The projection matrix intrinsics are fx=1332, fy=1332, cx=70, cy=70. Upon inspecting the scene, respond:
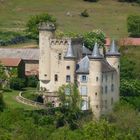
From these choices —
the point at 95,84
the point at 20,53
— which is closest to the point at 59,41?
the point at 95,84

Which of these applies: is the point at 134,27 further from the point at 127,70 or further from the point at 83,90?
the point at 83,90

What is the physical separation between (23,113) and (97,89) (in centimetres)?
1106

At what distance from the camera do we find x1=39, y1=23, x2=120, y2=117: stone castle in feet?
441

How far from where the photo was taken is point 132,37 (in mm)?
190250

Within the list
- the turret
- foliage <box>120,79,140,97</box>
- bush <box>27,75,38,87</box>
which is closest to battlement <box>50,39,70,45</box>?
the turret

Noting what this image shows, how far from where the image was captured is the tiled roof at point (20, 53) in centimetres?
15350

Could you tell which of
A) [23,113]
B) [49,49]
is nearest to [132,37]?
Result: [49,49]

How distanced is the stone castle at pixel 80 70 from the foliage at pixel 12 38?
34.4 m

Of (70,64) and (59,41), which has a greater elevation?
(59,41)

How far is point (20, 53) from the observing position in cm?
15512

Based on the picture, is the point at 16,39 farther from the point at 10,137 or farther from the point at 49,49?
the point at 10,137

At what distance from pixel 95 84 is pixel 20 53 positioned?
2228 cm

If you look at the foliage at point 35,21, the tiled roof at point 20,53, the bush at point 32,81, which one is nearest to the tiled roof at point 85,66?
the bush at point 32,81

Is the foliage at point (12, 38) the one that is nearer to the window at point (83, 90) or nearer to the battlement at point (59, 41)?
the battlement at point (59, 41)
